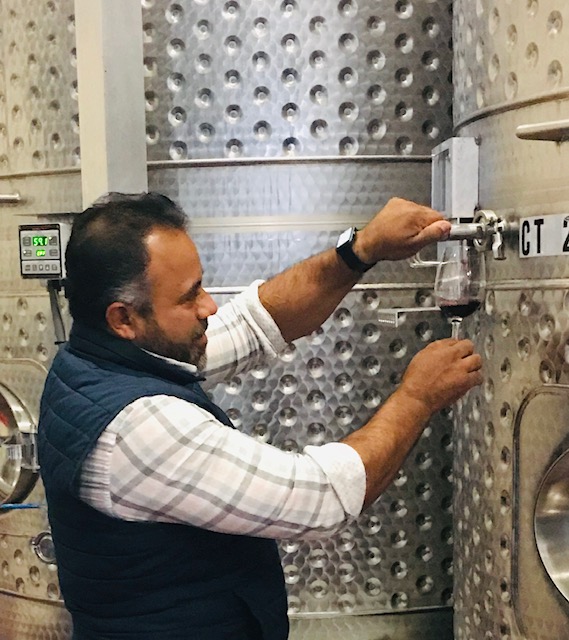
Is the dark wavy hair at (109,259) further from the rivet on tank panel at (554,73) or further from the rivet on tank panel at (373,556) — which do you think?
the rivet on tank panel at (373,556)

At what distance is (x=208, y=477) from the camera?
3.15ft

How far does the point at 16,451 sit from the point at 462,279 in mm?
1006

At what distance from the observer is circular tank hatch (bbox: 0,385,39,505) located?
1.59 metres

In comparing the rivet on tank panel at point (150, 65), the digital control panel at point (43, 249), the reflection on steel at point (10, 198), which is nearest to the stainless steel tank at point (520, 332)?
the rivet on tank panel at point (150, 65)

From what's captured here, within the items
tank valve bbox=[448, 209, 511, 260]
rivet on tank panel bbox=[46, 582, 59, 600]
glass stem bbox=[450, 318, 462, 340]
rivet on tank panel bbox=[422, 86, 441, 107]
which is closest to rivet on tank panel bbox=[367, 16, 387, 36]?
rivet on tank panel bbox=[422, 86, 441, 107]

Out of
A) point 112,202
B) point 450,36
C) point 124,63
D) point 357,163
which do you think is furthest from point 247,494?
point 450,36

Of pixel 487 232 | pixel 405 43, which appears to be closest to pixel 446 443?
pixel 487 232

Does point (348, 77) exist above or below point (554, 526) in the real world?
above

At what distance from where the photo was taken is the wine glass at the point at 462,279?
1179 millimetres

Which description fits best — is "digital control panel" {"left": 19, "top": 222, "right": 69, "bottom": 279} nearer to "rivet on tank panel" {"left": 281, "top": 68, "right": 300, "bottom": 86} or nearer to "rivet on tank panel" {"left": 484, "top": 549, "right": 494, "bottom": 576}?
"rivet on tank panel" {"left": 281, "top": 68, "right": 300, "bottom": 86}

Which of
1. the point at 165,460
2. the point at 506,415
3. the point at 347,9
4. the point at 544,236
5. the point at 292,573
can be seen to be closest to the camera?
the point at 165,460

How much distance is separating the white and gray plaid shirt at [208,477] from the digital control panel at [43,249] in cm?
61

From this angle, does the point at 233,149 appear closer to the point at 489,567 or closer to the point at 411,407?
the point at 411,407

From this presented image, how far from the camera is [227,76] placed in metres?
1.42
